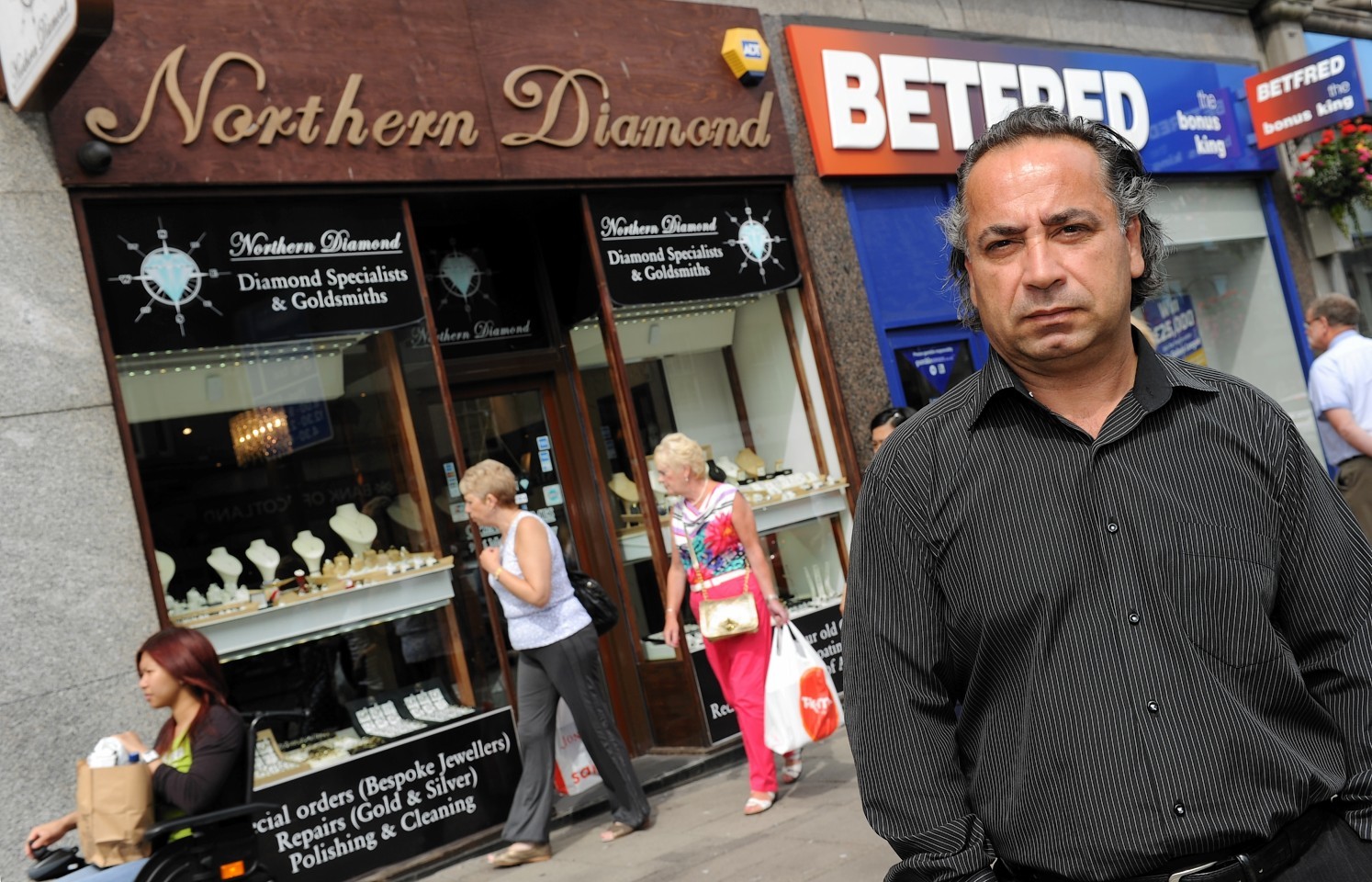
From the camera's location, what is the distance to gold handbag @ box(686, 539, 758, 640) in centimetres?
654

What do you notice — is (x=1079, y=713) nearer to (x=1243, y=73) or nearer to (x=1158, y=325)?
(x=1158, y=325)

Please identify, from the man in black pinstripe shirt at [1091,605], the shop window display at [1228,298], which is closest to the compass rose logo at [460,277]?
the man in black pinstripe shirt at [1091,605]

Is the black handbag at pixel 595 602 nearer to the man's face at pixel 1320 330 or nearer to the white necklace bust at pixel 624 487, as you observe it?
the white necklace bust at pixel 624 487

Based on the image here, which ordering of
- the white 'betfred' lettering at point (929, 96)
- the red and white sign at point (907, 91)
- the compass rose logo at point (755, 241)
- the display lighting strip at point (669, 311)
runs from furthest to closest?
the white 'betfred' lettering at point (929, 96) → the red and white sign at point (907, 91) → the compass rose logo at point (755, 241) → the display lighting strip at point (669, 311)

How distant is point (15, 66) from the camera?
18.6 ft

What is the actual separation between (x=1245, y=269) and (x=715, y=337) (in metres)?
7.36

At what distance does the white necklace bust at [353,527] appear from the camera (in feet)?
22.8

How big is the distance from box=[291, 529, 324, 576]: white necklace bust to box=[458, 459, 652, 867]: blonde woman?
0.92 metres

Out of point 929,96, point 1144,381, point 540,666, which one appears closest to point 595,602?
point 540,666

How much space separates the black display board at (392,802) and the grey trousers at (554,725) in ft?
1.34

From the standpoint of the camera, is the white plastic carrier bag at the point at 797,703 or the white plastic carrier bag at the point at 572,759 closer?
the white plastic carrier bag at the point at 797,703

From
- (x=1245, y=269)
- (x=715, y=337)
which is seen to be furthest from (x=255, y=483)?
(x=1245, y=269)

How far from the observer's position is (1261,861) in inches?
70.5

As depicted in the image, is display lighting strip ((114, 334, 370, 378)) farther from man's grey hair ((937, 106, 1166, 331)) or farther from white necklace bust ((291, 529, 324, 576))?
man's grey hair ((937, 106, 1166, 331))
